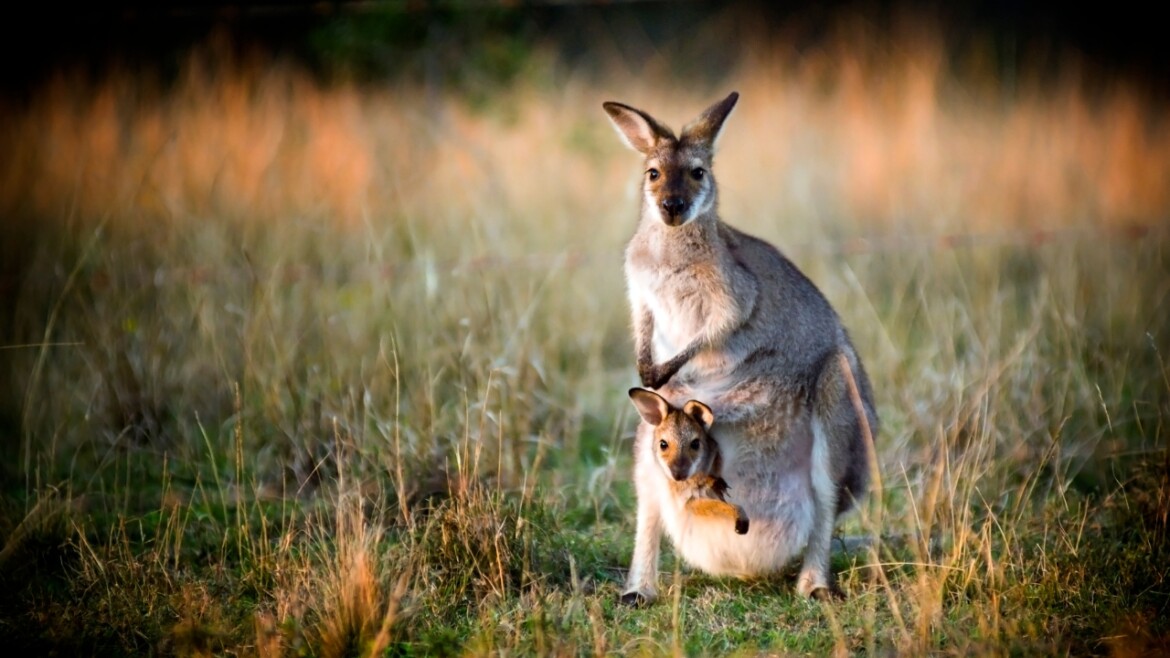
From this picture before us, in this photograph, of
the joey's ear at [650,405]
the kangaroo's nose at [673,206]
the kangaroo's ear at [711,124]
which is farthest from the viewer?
the kangaroo's ear at [711,124]

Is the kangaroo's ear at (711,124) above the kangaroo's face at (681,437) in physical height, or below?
above

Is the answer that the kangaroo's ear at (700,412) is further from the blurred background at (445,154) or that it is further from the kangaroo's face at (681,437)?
the blurred background at (445,154)

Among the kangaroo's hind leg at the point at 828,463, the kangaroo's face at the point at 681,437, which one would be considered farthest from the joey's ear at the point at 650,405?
the kangaroo's hind leg at the point at 828,463

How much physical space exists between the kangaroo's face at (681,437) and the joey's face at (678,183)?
0.61 meters

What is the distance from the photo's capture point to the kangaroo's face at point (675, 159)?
390 centimetres

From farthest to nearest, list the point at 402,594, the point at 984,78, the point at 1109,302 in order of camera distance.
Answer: the point at 984,78 < the point at 1109,302 < the point at 402,594

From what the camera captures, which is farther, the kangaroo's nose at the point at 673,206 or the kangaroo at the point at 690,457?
the kangaroo's nose at the point at 673,206

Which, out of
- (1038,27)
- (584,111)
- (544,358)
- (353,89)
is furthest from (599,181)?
(1038,27)

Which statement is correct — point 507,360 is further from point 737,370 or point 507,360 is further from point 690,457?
point 690,457

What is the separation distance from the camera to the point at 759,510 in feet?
12.2

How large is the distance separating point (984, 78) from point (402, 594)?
780 centimetres

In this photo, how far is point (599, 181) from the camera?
8.52 metres

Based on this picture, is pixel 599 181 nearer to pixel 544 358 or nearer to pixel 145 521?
pixel 544 358

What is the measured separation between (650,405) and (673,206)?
654 millimetres
